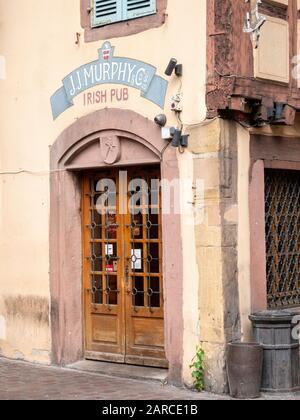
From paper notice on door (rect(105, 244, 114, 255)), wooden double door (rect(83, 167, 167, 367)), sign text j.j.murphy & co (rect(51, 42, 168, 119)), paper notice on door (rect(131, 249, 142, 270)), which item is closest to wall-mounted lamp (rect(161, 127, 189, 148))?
sign text j.j.murphy & co (rect(51, 42, 168, 119))

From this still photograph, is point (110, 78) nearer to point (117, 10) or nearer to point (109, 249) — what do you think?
point (117, 10)

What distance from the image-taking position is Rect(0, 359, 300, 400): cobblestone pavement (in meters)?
9.01

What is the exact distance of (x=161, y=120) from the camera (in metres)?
9.55

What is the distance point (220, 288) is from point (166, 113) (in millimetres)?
2069

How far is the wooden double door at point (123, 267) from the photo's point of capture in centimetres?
1017

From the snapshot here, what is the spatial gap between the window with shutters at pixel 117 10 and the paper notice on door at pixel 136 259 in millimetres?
2758

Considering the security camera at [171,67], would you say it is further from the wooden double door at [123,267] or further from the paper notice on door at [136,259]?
the paper notice on door at [136,259]

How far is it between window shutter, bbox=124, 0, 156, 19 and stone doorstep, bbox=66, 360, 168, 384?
414cm

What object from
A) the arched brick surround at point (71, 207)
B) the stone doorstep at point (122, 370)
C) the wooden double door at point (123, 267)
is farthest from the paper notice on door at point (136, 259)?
the stone doorstep at point (122, 370)

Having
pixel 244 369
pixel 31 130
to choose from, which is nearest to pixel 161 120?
pixel 31 130

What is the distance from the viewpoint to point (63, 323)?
10820 millimetres

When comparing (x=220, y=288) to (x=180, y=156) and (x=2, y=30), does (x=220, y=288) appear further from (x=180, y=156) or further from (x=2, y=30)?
(x=2, y=30)

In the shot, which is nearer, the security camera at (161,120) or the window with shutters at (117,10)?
the security camera at (161,120)

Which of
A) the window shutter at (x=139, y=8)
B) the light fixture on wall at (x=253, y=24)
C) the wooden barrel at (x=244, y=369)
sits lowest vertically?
the wooden barrel at (x=244, y=369)
